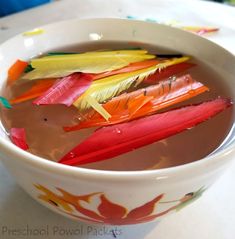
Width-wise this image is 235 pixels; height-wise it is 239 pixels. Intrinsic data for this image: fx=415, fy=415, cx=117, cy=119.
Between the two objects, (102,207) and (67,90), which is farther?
(67,90)

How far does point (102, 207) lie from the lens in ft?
0.99

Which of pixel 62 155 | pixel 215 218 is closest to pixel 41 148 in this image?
pixel 62 155

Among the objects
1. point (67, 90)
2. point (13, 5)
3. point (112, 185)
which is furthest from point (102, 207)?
point (13, 5)

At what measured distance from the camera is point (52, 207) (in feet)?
1.11

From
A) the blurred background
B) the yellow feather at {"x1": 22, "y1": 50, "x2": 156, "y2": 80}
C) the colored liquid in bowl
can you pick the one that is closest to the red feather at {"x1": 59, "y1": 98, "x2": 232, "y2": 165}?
the colored liquid in bowl

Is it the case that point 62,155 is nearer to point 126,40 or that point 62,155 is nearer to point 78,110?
point 78,110

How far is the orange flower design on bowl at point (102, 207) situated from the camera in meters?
0.29

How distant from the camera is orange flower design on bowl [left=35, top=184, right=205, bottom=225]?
0.29m

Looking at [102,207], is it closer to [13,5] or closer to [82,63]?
[82,63]

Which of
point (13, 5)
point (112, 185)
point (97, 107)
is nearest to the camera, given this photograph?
point (112, 185)

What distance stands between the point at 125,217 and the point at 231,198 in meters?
0.14

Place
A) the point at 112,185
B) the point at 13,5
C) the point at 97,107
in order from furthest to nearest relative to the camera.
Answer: the point at 13,5 < the point at 97,107 < the point at 112,185

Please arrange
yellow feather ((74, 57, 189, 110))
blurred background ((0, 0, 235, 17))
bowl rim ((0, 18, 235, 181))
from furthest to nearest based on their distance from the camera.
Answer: blurred background ((0, 0, 235, 17)) → yellow feather ((74, 57, 189, 110)) → bowl rim ((0, 18, 235, 181))

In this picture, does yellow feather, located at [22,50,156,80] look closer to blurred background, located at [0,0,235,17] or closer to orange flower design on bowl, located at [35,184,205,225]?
orange flower design on bowl, located at [35,184,205,225]
